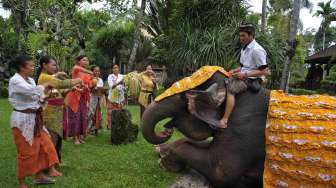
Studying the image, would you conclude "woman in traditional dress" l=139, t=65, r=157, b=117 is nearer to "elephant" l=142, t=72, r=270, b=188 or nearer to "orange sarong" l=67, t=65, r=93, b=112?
"orange sarong" l=67, t=65, r=93, b=112

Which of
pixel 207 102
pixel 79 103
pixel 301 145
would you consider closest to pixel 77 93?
pixel 79 103

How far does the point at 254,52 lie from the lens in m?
4.39

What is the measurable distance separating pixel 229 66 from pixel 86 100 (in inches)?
310

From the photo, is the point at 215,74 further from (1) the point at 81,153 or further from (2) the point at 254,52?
(1) the point at 81,153

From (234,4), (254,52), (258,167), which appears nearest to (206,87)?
(254,52)

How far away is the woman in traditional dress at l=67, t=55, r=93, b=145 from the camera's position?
7082mm

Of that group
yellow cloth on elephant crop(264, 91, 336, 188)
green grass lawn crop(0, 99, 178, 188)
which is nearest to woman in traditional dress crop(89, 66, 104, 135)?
green grass lawn crop(0, 99, 178, 188)

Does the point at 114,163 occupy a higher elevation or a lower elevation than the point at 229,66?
lower

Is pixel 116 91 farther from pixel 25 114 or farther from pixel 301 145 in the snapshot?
pixel 301 145

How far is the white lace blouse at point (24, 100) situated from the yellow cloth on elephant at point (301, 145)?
2.64 meters

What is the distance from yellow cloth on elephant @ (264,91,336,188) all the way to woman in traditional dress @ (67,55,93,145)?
163 inches

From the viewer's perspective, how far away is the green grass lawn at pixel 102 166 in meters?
5.15

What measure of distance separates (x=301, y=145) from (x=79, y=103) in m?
4.78

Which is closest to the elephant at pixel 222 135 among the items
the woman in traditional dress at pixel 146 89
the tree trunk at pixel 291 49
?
the woman in traditional dress at pixel 146 89
